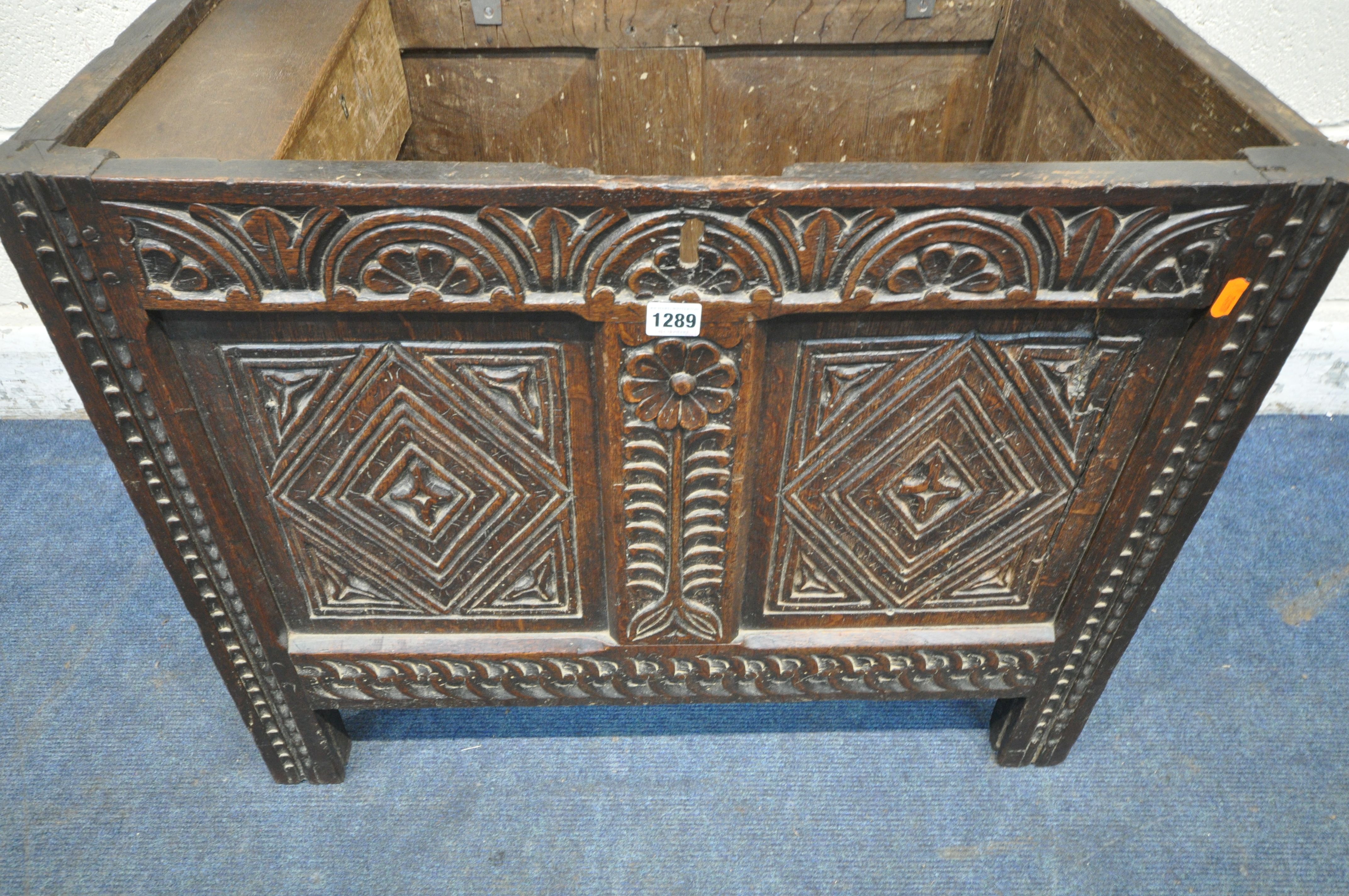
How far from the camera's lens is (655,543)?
1162 mm

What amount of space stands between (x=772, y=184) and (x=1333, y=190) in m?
0.53

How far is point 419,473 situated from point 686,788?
700mm

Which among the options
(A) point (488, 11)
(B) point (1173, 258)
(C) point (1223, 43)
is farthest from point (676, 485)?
(C) point (1223, 43)

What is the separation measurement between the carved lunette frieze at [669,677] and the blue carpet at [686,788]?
0.64 ft

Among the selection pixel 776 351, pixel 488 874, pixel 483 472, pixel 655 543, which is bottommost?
pixel 488 874

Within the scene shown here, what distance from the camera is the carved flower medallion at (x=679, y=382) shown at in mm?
971

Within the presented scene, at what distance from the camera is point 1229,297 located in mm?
933

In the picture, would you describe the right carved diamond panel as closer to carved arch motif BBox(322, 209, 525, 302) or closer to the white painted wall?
carved arch motif BBox(322, 209, 525, 302)

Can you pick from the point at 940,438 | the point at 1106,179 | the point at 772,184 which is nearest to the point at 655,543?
the point at 940,438

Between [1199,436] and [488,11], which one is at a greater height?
[488,11]

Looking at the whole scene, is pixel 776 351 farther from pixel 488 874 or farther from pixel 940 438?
pixel 488 874

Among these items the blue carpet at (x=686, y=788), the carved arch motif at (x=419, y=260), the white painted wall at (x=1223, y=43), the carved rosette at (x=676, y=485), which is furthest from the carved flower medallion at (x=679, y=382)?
the white painted wall at (x=1223, y=43)

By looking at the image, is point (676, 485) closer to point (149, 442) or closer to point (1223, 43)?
point (149, 442)

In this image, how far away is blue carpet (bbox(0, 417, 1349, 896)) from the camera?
134 cm
